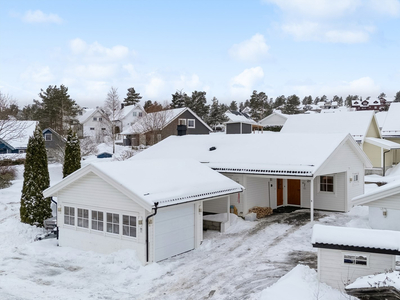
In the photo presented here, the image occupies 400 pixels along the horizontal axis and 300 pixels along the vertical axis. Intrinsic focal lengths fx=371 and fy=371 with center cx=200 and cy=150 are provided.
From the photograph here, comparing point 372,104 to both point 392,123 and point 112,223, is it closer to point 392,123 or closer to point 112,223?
point 392,123

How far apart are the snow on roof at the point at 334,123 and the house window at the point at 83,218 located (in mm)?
25527

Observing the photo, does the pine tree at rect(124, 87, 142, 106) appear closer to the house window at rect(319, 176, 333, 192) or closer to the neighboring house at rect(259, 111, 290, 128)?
the neighboring house at rect(259, 111, 290, 128)

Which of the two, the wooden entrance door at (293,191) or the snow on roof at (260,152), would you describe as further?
the wooden entrance door at (293,191)

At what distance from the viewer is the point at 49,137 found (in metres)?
47.5

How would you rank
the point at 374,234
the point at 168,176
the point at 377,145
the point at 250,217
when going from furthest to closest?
the point at 377,145 → the point at 250,217 → the point at 168,176 → the point at 374,234

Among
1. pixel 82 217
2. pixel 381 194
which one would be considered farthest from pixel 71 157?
pixel 381 194

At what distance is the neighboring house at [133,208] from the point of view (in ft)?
40.1

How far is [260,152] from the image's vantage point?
1916 centimetres

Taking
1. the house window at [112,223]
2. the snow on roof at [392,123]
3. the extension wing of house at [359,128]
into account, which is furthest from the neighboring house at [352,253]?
the snow on roof at [392,123]

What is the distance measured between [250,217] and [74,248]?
25.9ft

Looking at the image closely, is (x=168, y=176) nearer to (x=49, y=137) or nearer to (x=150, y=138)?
(x=150, y=138)

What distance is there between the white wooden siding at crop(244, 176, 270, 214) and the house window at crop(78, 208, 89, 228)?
743 cm

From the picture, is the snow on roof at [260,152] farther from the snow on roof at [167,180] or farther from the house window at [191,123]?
the house window at [191,123]

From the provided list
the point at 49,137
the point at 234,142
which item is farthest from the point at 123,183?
the point at 49,137
